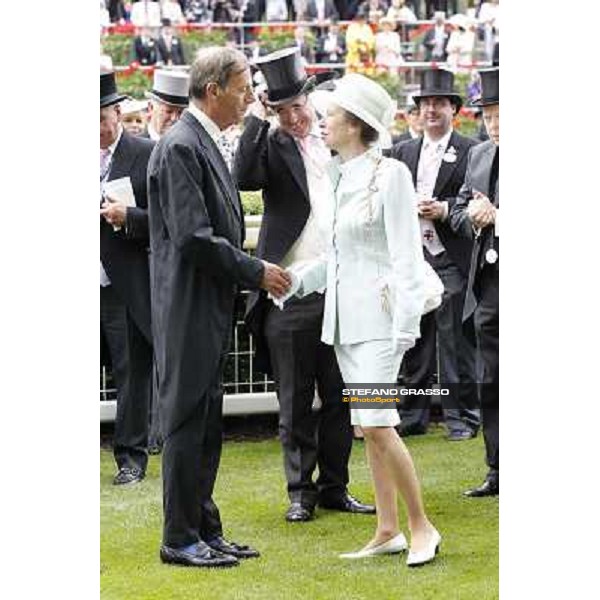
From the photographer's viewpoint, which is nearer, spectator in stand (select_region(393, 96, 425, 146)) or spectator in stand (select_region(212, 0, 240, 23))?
spectator in stand (select_region(212, 0, 240, 23))

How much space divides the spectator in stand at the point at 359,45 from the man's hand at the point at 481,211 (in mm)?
554

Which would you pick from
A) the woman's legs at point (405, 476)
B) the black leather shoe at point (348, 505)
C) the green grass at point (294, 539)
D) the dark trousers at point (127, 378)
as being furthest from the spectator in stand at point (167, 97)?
the black leather shoe at point (348, 505)

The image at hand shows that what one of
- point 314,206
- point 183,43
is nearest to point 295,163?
point 314,206

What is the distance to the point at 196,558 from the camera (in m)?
6.46

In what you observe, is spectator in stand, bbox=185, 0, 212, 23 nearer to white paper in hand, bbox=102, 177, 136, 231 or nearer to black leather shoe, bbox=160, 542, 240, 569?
white paper in hand, bbox=102, 177, 136, 231

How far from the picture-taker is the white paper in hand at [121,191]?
6910 millimetres

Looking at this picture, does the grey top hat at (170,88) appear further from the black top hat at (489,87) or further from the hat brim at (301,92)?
the black top hat at (489,87)

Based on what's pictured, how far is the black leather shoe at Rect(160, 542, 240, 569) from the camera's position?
6461mm

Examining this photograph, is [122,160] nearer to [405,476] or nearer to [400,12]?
[400,12]

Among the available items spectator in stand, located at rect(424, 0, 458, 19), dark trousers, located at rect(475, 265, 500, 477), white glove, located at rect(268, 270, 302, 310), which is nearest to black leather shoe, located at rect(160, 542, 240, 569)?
white glove, located at rect(268, 270, 302, 310)

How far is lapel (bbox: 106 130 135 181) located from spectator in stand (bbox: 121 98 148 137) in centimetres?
6

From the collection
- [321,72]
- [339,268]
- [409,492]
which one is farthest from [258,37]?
[409,492]
